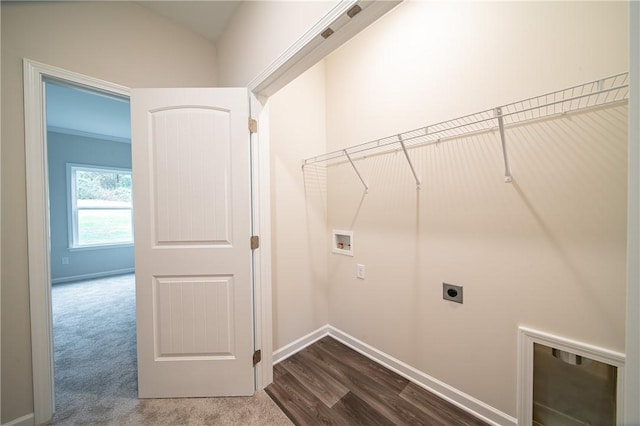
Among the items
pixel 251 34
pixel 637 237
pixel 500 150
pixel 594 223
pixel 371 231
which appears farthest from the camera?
→ pixel 371 231

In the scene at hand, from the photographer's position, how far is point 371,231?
1838 mm

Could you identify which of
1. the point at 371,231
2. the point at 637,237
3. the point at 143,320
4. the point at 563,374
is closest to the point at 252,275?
the point at 143,320

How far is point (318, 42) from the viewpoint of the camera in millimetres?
1076

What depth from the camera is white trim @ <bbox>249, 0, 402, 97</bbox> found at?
2.94ft

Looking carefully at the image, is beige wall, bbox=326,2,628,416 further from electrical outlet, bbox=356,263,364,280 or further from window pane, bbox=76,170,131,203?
window pane, bbox=76,170,131,203

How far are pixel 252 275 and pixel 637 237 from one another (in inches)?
62.6

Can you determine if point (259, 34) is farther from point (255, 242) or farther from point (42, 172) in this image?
point (42, 172)

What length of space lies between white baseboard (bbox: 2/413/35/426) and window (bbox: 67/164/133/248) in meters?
4.22

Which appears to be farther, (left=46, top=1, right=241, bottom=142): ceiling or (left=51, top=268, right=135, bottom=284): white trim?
(left=51, top=268, right=135, bottom=284): white trim

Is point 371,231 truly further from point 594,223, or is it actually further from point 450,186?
point 594,223

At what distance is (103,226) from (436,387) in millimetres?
6167

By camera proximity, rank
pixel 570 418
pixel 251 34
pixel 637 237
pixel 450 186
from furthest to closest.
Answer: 1. pixel 251 34
2. pixel 450 186
3. pixel 570 418
4. pixel 637 237

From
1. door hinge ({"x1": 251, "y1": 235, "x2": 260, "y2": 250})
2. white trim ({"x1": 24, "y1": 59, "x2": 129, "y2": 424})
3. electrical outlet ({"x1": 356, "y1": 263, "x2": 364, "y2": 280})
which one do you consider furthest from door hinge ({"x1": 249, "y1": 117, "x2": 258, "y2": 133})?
electrical outlet ({"x1": 356, "y1": 263, "x2": 364, "y2": 280})

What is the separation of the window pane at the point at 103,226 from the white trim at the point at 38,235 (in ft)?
13.9
